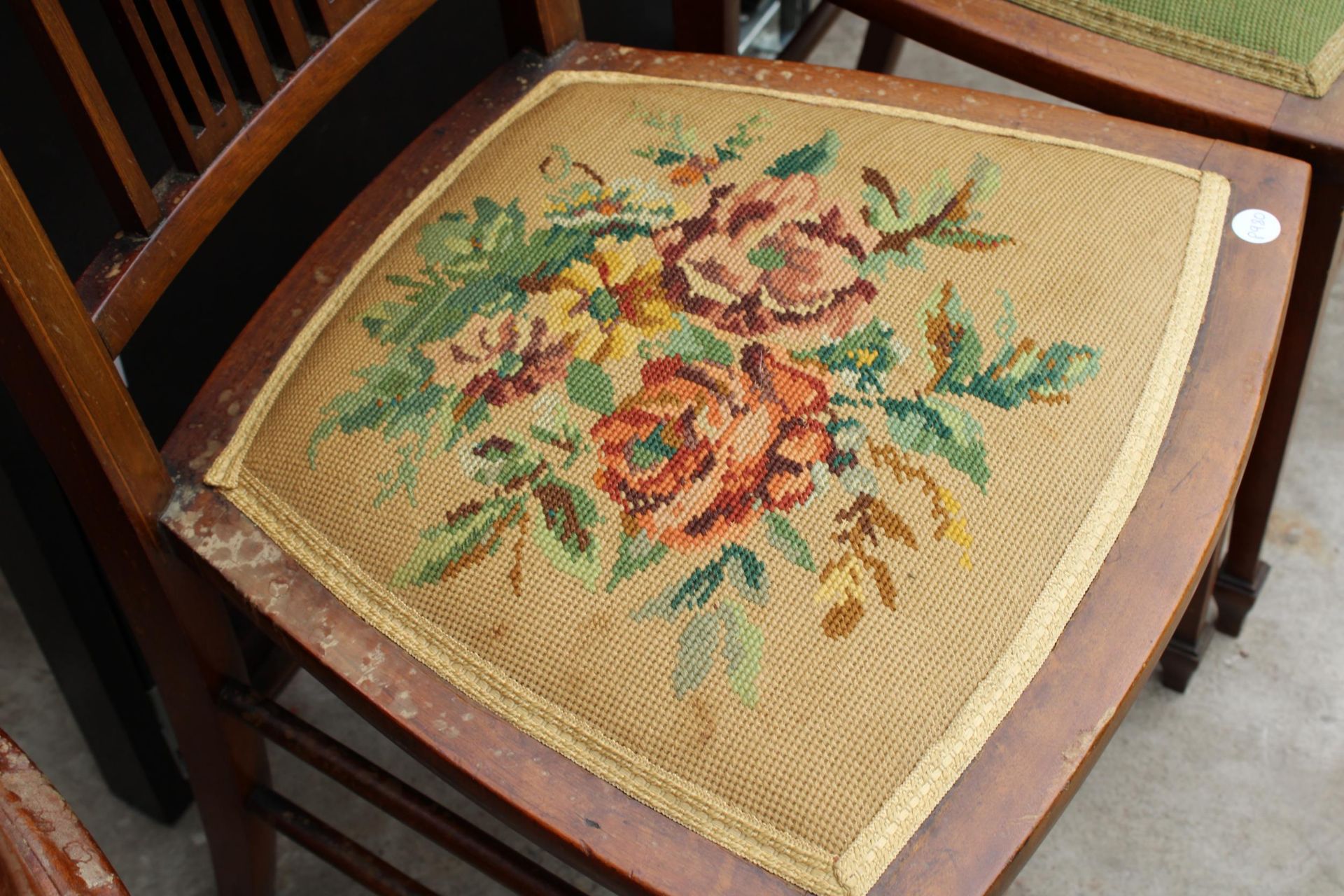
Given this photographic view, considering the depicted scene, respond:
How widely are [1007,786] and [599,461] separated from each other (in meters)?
0.24

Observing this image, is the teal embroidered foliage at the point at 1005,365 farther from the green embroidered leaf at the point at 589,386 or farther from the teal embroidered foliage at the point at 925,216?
the green embroidered leaf at the point at 589,386

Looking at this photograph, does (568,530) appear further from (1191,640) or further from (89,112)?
(1191,640)

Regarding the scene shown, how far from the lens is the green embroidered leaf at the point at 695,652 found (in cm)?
56

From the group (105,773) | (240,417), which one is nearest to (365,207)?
(240,417)

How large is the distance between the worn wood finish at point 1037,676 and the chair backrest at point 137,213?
0.05 meters

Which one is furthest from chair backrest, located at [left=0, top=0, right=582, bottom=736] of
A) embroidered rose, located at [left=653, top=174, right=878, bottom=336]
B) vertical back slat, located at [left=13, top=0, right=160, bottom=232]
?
embroidered rose, located at [left=653, top=174, right=878, bottom=336]

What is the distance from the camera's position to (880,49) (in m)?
1.27

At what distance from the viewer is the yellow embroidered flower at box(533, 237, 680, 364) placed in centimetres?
67

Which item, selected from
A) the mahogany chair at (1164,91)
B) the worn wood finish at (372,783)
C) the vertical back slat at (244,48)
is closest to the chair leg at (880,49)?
the mahogany chair at (1164,91)

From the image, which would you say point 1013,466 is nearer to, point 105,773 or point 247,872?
point 247,872

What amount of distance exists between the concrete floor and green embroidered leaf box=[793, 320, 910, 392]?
568mm

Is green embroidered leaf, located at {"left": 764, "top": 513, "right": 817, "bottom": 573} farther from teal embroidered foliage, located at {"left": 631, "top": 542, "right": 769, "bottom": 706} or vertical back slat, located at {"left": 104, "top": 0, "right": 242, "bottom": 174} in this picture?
vertical back slat, located at {"left": 104, "top": 0, "right": 242, "bottom": 174}

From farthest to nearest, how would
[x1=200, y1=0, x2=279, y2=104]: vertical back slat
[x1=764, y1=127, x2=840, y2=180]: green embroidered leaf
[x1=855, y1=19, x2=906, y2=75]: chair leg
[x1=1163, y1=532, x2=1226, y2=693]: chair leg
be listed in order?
[x1=855, y1=19, x2=906, y2=75]: chair leg, [x1=1163, y1=532, x2=1226, y2=693]: chair leg, [x1=764, y1=127, x2=840, y2=180]: green embroidered leaf, [x1=200, y1=0, x2=279, y2=104]: vertical back slat

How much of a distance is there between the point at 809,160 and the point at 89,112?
38 cm
